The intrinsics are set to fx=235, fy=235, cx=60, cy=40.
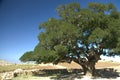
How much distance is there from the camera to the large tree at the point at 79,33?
24500 millimetres

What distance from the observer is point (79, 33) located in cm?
2491

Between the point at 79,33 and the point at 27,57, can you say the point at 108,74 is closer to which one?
the point at 79,33

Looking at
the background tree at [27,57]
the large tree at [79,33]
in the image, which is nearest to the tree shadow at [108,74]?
the large tree at [79,33]

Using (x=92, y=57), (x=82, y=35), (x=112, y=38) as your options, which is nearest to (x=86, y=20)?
(x=82, y=35)

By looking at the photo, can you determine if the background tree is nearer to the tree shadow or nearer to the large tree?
the large tree

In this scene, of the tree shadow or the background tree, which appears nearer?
the background tree

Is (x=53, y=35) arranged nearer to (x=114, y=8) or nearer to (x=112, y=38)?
(x=112, y=38)

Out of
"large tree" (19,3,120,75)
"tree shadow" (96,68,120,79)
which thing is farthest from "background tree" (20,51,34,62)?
"tree shadow" (96,68,120,79)

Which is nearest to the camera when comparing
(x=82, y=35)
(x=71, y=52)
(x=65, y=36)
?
(x=65, y=36)

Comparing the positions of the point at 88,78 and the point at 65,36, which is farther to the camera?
the point at 88,78

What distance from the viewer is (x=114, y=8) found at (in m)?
27.6

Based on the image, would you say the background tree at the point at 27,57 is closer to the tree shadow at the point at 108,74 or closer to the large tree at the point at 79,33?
the large tree at the point at 79,33

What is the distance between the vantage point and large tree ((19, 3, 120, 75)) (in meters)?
24.5

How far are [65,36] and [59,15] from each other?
4066mm
